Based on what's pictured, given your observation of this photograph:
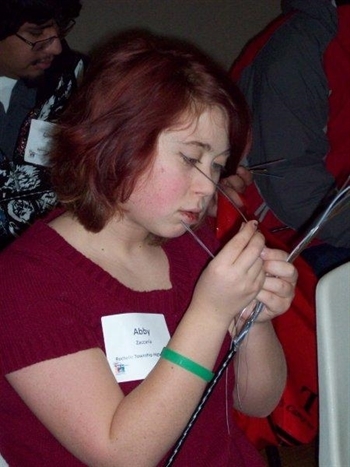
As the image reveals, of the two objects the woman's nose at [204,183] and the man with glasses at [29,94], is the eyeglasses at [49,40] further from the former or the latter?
the woman's nose at [204,183]

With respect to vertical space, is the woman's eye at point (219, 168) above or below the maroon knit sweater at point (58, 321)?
above

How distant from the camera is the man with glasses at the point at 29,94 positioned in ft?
6.64

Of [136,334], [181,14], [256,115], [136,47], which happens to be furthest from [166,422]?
[181,14]

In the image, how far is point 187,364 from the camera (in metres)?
1.01

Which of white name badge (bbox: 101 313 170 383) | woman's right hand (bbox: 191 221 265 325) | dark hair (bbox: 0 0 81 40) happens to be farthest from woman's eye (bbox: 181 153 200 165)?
dark hair (bbox: 0 0 81 40)

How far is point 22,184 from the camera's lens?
207 centimetres

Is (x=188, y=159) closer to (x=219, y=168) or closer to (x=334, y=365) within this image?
(x=219, y=168)

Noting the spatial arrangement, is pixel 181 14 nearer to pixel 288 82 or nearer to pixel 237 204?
pixel 288 82

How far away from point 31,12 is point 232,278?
1301 mm

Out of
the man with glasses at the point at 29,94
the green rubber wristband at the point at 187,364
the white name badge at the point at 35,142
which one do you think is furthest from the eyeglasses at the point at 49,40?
the green rubber wristband at the point at 187,364

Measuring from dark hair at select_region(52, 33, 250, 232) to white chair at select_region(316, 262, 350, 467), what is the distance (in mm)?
303

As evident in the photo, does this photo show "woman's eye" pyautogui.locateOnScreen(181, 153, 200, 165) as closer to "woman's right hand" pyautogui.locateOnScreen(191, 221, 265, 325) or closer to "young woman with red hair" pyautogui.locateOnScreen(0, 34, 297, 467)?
"young woman with red hair" pyautogui.locateOnScreen(0, 34, 297, 467)

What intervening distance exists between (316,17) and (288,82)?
208 millimetres

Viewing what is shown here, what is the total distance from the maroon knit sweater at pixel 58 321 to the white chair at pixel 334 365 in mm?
180
